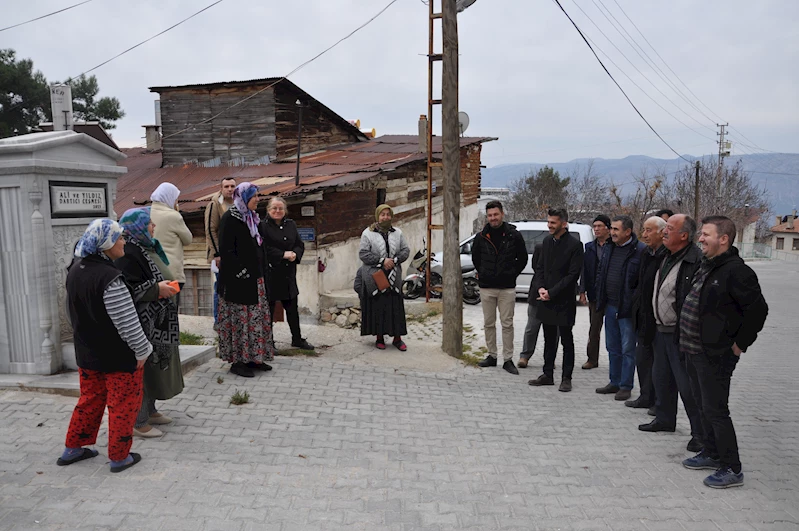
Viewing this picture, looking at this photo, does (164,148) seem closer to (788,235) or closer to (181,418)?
(181,418)

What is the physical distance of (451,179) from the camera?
7.47 meters

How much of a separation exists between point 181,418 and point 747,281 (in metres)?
4.51

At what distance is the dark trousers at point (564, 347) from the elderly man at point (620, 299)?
1.29 ft

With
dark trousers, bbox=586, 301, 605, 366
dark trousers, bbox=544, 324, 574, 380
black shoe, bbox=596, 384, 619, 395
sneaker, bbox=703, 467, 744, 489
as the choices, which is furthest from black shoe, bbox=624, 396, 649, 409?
sneaker, bbox=703, 467, 744, 489

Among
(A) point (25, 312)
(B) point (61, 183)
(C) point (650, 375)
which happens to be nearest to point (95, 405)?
(A) point (25, 312)

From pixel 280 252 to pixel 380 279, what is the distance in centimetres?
134

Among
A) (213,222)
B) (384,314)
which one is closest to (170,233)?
(213,222)

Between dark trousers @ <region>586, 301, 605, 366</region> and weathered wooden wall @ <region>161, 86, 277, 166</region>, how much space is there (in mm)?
10115

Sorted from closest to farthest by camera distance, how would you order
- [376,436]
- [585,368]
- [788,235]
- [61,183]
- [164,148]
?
[376,436], [61,183], [585,368], [164,148], [788,235]

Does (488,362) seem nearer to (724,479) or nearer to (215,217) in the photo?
(724,479)

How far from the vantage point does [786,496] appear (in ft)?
12.9

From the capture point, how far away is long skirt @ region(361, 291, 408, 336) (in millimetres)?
7469

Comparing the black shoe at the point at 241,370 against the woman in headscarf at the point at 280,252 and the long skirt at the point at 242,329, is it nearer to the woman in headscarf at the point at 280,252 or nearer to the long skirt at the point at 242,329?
the long skirt at the point at 242,329

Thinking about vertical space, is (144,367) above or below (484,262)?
below
